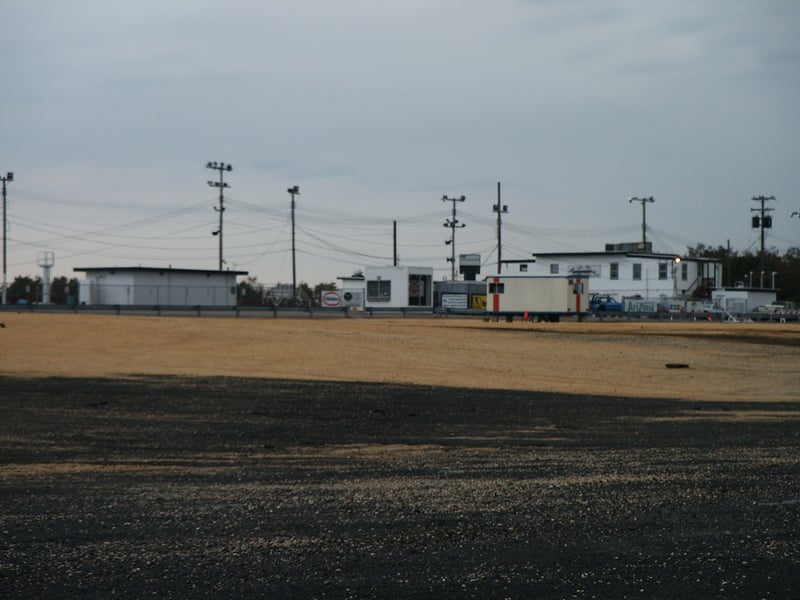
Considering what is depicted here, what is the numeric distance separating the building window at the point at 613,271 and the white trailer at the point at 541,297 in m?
23.5

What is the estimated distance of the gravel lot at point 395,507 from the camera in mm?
5863

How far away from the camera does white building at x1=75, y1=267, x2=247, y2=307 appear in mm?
69438

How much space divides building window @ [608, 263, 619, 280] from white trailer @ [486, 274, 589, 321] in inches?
924

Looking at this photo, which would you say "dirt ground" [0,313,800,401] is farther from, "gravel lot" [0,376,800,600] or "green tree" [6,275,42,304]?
"green tree" [6,275,42,304]

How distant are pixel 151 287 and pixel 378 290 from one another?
15788 mm

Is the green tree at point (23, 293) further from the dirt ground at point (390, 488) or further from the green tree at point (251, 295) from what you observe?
the dirt ground at point (390, 488)

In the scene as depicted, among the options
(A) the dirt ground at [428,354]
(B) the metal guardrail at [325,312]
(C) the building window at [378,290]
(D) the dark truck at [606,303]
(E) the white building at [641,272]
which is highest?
(E) the white building at [641,272]

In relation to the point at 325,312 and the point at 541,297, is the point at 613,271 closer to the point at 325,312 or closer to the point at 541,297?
the point at 541,297

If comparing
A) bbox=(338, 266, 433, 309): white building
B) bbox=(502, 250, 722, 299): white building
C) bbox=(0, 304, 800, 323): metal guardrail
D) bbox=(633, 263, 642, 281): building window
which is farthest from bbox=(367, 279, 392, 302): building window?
bbox=(633, 263, 642, 281): building window

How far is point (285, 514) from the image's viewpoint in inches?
304

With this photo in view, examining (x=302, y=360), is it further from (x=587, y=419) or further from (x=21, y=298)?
(x=21, y=298)

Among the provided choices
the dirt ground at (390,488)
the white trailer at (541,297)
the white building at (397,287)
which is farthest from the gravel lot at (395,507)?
the white building at (397,287)

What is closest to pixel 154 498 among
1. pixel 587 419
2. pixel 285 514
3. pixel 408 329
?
pixel 285 514

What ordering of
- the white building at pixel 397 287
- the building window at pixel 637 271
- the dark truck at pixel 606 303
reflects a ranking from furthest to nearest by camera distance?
the building window at pixel 637 271 < the dark truck at pixel 606 303 < the white building at pixel 397 287
